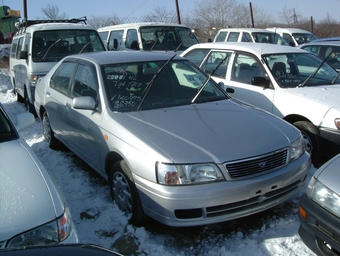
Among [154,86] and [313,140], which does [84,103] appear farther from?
[313,140]

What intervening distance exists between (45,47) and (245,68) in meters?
4.68

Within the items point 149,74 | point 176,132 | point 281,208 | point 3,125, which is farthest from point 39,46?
point 281,208

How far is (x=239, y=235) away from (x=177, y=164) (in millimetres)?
921

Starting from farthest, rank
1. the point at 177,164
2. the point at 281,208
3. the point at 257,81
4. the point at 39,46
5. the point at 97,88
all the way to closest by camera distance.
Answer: the point at 39,46 → the point at 257,81 → the point at 97,88 → the point at 281,208 → the point at 177,164

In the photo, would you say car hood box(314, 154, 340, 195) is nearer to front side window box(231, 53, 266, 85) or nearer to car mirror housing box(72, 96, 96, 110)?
car mirror housing box(72, 96, 96, 110)

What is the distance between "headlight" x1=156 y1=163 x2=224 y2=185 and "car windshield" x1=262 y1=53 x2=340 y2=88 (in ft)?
9.60

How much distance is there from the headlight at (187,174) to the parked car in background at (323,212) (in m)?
0.71

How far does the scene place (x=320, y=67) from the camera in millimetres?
5855

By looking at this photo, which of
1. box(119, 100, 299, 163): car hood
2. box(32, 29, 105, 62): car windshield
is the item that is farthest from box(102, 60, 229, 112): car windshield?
box(32, 29, 105, 62): car windshield

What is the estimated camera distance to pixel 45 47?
28.0 feet

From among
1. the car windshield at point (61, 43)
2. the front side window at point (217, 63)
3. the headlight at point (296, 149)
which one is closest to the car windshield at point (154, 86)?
the headlight at point (296, 149)

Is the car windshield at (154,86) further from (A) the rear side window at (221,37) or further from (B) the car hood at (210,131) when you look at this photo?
(A) the rear side window at (221,37)

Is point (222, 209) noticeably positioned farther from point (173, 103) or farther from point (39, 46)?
point (39, 46)

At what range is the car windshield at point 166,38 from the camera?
34.2ft
